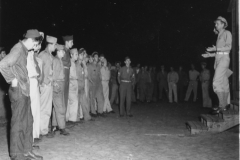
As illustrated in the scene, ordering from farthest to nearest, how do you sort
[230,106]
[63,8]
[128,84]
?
1. [63,8]
2. [128,84]
3. [230,106]

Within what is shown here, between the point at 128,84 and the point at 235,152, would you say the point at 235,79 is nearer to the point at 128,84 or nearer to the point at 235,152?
the point at 128,84

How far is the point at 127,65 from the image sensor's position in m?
10.3

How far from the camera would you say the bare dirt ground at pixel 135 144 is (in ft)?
16.1

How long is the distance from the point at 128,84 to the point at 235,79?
394cm

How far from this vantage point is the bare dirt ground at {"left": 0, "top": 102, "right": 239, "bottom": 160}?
4922 millimetres

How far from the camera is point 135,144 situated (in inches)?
230

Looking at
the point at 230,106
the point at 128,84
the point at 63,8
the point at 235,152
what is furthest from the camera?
the point at 63,8

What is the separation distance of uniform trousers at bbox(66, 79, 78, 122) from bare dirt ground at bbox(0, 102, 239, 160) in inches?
16.6

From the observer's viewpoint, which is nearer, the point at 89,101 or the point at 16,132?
the point at 16,132

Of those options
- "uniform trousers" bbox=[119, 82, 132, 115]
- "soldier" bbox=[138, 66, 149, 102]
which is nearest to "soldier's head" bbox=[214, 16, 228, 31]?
"uniform trousers" bbox=[119, 82, 132, 115]

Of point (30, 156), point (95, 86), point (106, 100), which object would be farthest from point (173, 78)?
point (30, 156)

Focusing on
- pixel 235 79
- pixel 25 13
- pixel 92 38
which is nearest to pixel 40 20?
pixel 25 13

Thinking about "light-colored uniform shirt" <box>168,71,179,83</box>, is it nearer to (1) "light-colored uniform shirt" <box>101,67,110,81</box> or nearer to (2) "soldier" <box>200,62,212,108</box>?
(2) "soldier" <box>200,62,212,108</box>

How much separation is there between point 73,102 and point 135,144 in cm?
294
